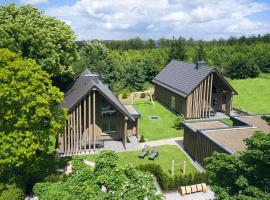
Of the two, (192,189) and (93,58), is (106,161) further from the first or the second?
(93,58)

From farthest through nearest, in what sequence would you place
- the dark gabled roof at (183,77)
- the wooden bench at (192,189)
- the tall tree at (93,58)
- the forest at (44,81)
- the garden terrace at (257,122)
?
the tall tree at (93,58)
the dark gabled roof at (183,77)
the garden terrace at (257,122)
the wooden bench at (192,189)
the forest at (44,81)

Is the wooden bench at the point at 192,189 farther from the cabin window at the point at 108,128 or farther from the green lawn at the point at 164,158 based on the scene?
the cabin window at the point at 108,128

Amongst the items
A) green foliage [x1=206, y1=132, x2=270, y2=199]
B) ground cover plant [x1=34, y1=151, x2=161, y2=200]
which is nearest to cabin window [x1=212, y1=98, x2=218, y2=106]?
green foliage [x1=206, y1=132, x2=270, y2=199]

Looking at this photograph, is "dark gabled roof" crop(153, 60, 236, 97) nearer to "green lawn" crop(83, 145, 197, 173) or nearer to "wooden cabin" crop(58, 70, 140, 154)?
"wooden cabin" crop(58, 70, 140, 154)

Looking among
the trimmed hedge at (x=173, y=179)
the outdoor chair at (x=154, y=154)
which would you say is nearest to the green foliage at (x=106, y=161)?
the trimmed hedge at (x=173, y=179)

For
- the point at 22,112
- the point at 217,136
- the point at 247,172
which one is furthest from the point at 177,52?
the point at 247,172

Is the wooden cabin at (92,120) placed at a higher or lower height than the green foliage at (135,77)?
lower
